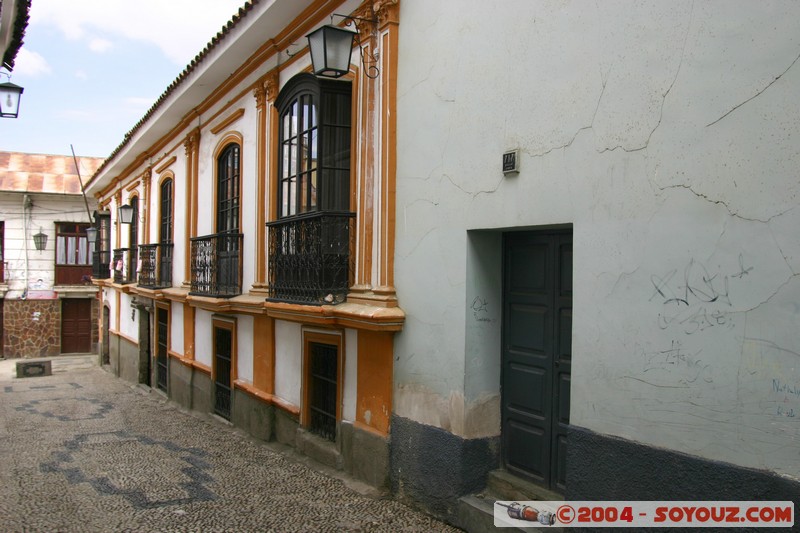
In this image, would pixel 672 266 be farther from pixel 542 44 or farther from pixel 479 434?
pixel 479 434

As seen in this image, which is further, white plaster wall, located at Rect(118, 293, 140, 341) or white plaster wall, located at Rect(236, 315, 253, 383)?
white plaster wall, located at Rect(118, 293, 140, 341)

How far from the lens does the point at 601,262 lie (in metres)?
4.20

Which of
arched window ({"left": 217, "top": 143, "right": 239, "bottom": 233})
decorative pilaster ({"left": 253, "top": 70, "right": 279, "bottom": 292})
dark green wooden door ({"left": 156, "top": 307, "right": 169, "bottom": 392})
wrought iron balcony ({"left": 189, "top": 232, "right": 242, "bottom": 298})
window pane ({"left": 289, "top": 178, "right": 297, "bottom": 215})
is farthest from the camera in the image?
dark green wooden door ({"left": 156, "top": 307, "right": 169, "bottom": 392})

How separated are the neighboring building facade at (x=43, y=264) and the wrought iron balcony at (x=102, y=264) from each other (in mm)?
3215

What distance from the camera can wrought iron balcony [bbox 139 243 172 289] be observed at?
44.6 ft

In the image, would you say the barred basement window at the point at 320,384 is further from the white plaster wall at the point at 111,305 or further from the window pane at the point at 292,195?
the white plaster wall at the point at 111,305

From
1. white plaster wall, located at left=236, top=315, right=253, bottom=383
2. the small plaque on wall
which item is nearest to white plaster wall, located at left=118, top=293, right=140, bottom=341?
white plaster wall, located at left=236, top=315, right=253, bottom=383

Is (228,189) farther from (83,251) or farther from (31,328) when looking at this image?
(31,328)

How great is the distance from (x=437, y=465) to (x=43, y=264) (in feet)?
77.4

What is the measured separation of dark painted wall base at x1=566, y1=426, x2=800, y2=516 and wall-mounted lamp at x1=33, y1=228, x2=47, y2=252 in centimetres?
2479

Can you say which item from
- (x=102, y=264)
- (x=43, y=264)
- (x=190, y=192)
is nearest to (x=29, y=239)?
(x=43, y=264)

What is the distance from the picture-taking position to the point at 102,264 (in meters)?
21.8

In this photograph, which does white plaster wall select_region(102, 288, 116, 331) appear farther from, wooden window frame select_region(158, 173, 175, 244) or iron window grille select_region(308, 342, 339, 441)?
iron window grille select_region(308, 342, 339, 441)

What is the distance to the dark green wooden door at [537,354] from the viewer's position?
494 cm
